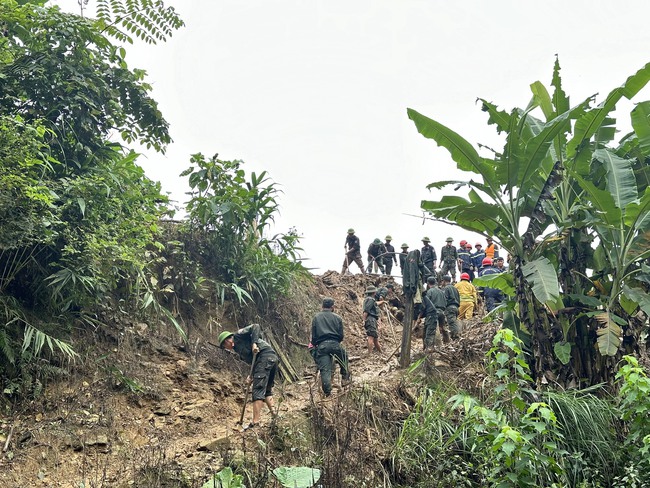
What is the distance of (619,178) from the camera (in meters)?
8.18

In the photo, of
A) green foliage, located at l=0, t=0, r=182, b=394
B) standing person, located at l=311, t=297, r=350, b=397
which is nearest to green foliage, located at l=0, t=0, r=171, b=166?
green foliage, located at l=0, t=0, r=182, b=394

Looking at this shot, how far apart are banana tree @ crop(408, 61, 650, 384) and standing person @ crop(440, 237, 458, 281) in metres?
8.66

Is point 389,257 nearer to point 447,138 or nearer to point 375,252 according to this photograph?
point 375,252

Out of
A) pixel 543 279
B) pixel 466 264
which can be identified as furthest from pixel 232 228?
pixel 466 264

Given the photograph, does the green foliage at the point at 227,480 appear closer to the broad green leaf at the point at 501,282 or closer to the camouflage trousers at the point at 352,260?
the broad green leaf at the point at 501,282

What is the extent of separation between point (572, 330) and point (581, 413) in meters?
1.81

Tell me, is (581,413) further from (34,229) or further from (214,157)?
(214,157)

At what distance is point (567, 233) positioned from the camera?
8.35 m

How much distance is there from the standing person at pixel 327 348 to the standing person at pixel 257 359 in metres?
0.87

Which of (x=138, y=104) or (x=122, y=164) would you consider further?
(x=138, y=104)

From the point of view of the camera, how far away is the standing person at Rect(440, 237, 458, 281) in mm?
17625

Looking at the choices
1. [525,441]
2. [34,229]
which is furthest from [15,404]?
[525,441]

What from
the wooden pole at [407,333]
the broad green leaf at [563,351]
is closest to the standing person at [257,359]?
the wooden pole at [407,333]

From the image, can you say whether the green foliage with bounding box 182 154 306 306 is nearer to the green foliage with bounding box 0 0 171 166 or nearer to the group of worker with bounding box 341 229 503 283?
the green foliage with bounding box 0 0 171 166
